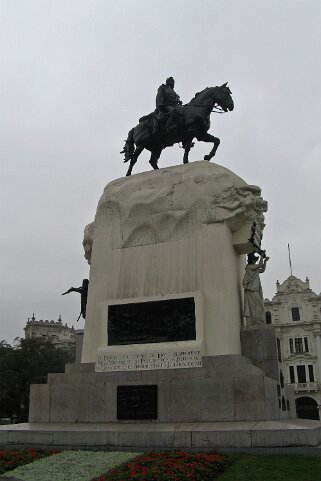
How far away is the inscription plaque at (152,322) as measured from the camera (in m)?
12.6

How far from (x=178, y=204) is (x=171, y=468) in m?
7.99

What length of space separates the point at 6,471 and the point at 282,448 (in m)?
4.60

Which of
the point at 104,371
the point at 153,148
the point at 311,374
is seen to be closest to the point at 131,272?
the point at 104,371

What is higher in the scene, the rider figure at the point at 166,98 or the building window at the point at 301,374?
the rider figure at the point at 166,98

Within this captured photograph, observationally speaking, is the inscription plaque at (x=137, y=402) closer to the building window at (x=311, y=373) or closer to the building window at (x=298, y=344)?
the building window at (x=311, y=373)

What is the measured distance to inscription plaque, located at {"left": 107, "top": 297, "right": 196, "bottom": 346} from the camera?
12.6 m

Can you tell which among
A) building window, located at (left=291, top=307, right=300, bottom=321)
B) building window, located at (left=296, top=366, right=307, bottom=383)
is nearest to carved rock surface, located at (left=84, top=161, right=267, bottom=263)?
building window, located at (left=296, top=366, right=307, bottom=383)

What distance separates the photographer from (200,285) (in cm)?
1303

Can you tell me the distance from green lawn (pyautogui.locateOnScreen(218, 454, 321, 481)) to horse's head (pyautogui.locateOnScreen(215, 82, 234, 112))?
10.8 metres

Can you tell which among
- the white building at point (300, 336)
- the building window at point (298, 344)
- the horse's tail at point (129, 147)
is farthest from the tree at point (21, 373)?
the horse's tail at point (129, 147)

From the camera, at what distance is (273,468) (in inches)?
297

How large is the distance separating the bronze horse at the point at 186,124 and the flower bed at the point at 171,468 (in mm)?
9767

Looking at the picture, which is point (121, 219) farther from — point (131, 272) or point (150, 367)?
point (150, 367)

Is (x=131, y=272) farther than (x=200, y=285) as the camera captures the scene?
Yes
